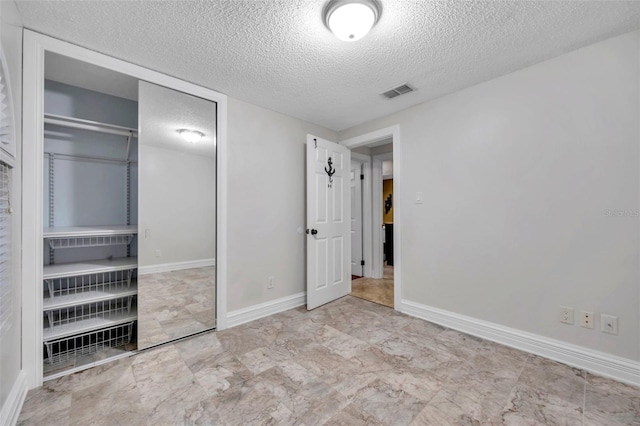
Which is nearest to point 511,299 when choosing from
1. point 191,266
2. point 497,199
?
point 497,199

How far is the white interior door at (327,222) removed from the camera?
308 cm

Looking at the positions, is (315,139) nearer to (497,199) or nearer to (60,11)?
(497,199)

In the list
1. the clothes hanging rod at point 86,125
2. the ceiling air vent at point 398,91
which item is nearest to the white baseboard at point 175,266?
the clothes hanging rod at point 86,125

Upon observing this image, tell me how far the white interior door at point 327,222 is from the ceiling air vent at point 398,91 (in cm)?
93

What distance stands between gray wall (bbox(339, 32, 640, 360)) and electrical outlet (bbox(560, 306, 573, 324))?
0.04 m

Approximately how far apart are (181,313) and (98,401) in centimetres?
85

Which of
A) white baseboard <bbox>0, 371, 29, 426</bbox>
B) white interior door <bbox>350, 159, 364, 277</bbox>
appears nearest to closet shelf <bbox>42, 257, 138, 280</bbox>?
white baseboard <bbox>0, 371, 29, 426</bbox>

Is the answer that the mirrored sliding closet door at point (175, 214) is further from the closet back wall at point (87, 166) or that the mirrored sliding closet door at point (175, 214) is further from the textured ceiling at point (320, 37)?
the closet back wall at point (87, 166)

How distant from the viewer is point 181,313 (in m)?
2.37

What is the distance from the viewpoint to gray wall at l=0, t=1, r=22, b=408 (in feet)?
4.31

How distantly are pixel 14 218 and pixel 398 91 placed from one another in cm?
301

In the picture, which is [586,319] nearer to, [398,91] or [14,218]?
[398,91]


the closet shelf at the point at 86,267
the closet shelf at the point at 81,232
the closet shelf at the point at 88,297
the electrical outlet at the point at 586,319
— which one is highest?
the closet shelf at the point at 81,232

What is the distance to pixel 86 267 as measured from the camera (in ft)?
7.02
